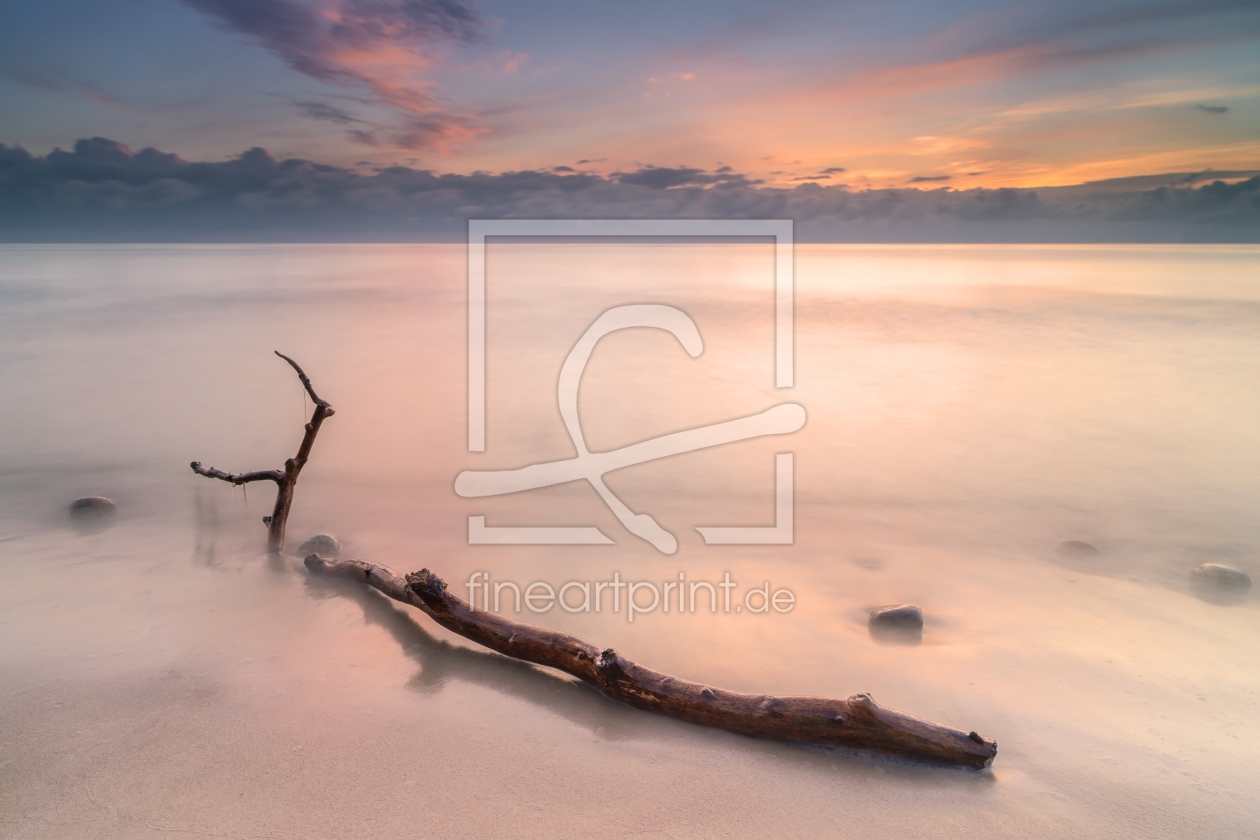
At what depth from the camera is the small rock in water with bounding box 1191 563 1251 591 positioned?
7.82 meters

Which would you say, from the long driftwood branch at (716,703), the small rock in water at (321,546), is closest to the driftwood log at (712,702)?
the long driftwood branch at (716,703)

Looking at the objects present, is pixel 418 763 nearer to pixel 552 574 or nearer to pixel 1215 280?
pixel 552 574

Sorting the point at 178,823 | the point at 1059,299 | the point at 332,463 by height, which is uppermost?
the point at 1059,299

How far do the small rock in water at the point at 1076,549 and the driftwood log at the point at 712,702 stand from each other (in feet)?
16.4

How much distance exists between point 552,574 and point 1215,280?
86.9 meters

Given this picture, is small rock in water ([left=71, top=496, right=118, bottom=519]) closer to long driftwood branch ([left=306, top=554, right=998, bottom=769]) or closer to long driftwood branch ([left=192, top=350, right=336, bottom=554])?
long driftwood branch ([left=192, top=350, right=336, bottom=554])

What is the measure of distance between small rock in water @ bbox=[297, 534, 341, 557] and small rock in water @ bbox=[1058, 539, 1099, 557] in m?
8.40

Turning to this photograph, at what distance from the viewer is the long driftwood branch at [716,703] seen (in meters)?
4.67

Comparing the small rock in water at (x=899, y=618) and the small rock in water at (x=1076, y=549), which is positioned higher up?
the small rock in water at (x=1076, y=549)

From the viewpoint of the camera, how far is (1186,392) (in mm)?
20219

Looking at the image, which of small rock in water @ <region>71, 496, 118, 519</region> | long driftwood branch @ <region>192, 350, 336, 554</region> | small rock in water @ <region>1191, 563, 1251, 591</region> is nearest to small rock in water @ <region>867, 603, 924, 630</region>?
small rock in water @ <region>1191, 563, 1251, 591</region>

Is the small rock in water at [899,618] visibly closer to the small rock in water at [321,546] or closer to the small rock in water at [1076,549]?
the small rock in water at [1076,549]

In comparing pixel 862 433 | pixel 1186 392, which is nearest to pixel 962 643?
pixel 862 433

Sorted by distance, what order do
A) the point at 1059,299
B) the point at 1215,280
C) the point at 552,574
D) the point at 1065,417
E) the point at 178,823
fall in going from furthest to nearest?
the point at 1215,280 < the point at 1059,299 < the point at 1065,417 < the point at 552,574 < the point at 178,823
